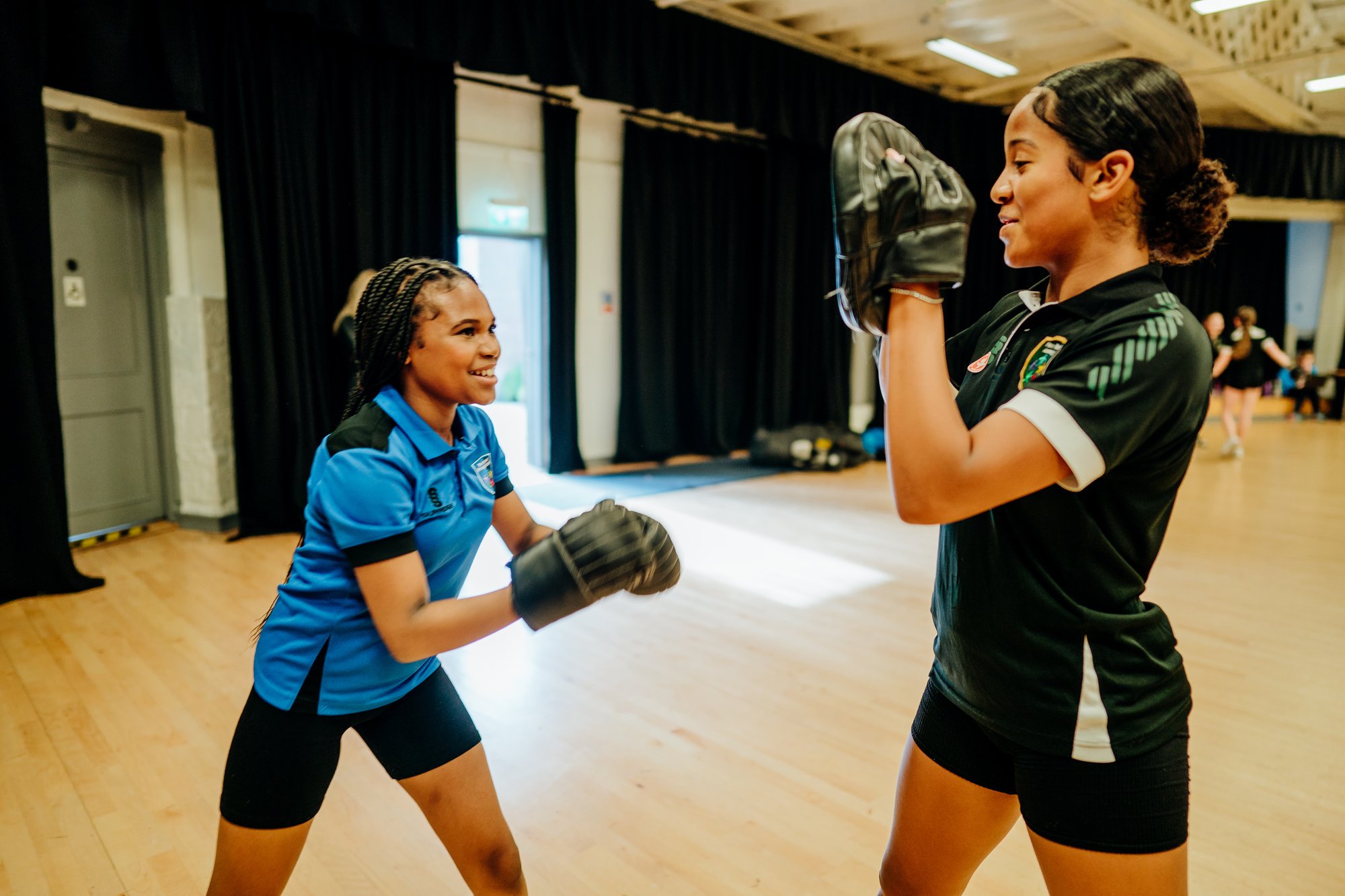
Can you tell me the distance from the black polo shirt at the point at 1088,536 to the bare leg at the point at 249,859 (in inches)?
38.9

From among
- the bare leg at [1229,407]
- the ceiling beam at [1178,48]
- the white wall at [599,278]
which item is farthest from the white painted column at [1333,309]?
the white wall at [599,278]

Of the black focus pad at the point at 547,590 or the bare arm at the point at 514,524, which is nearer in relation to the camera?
the black focus pad at the point at 547,590

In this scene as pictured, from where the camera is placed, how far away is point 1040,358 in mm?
1034

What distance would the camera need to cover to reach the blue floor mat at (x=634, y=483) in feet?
20.6

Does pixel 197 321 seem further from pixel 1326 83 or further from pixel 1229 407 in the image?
pixel 1326 83

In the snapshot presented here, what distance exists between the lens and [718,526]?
5430 millimetres

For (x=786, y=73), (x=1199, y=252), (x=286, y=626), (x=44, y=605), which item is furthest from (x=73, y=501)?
(x=786, y=73)

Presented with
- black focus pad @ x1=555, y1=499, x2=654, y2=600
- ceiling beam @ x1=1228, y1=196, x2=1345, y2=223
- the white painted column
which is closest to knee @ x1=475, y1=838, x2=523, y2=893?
black focus pad @ x1=555, y1=499, x2=654, y2=600

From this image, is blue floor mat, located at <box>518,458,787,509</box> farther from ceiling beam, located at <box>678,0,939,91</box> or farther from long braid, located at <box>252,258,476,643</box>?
long braid, located at <box>252,258,476,643</box>

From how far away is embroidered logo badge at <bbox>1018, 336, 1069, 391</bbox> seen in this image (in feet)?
3.33

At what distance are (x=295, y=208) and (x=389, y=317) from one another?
438 cm

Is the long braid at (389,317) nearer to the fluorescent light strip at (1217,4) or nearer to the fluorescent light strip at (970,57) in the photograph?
the fluorescent light strip at (970,57)

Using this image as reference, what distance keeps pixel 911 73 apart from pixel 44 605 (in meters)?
8.36

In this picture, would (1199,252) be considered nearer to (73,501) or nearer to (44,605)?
(44,605)
